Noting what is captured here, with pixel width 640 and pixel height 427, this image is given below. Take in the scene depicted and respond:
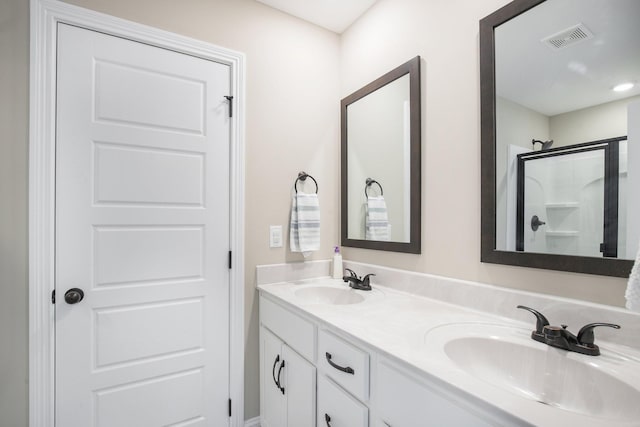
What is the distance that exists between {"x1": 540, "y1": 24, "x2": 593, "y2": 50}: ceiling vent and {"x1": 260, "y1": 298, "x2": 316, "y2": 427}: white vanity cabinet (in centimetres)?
134

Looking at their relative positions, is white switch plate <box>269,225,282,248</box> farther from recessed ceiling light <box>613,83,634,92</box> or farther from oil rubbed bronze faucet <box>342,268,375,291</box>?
recessed ceiling light <box>613,83,634,92</box>

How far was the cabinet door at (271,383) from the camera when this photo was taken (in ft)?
5.03

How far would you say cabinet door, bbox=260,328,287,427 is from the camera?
1534 millimetres

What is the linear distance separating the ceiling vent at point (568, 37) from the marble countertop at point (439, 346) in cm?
96

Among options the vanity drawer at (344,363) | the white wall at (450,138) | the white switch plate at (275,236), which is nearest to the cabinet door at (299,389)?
the vanity drawer at (344,363)

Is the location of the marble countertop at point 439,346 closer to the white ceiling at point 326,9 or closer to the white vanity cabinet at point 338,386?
the white vanity cabinet at point 338,386

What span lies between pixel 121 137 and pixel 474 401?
1674 millimetres

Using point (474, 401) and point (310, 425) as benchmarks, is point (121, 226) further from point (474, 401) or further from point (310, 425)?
point (474, 401)

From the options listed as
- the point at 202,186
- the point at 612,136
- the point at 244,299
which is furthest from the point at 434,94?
the point at 244,299

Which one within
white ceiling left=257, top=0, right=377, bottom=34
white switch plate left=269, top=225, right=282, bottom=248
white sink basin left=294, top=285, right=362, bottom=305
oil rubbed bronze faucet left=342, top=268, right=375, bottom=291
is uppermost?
white ceiling left=257, top=0, right=377, bottom=34

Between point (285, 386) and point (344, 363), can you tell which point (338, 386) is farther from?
point (285, 386)

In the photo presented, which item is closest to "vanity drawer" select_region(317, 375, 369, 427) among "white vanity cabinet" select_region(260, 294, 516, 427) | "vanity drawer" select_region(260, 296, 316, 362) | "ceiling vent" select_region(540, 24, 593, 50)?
"white vanity cabinet" select_region(260, 294, 516, 427)

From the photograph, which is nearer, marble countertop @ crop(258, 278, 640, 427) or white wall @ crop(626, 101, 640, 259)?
marble countertop @ crop(258, 278, 640, 427)

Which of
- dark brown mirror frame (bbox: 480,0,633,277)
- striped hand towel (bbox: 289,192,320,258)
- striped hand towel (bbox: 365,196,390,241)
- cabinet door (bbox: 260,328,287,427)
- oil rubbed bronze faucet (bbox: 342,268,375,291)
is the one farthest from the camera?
striped hand towel (bbox: 289,192,320,258)
